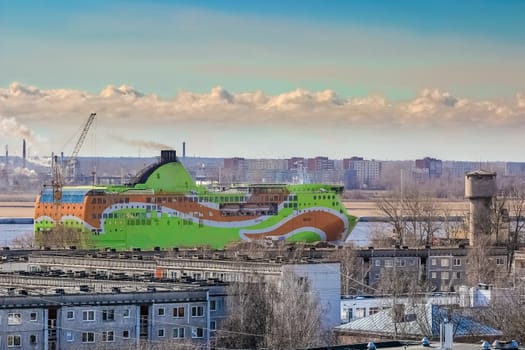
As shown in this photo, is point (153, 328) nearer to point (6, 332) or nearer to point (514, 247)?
point (6, 332)

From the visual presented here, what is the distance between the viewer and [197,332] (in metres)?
44.7

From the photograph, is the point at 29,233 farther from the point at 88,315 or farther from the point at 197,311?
the point at 88,315

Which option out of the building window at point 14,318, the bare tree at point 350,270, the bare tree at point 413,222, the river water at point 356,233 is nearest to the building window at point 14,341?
the building window at point 14,318

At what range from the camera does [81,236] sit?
310 ft

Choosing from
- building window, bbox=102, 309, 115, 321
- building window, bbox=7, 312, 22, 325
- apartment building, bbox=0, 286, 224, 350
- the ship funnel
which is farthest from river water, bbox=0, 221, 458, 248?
building window, bbox=7, 312, 22, 325

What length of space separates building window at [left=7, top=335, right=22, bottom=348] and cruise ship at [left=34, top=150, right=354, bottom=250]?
55645mm

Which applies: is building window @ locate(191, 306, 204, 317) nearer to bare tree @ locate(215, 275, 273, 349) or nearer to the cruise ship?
bare tree @ locate(215, 275, 273, 349)

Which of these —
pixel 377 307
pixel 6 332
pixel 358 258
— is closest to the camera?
pixel 6 332

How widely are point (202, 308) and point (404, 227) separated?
52142mm

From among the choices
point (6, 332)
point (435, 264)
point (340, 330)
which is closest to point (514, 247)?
point (435, 264)

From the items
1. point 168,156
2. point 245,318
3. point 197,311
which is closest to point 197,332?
point 197,311

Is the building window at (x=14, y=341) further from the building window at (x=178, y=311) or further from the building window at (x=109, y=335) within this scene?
the building window at (x=178, y=311)

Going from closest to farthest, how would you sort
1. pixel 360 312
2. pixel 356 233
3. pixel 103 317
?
1. pixel 103 317
2. pixel 360 312
3. pixel 356 233

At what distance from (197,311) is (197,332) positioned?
1.71 ft
